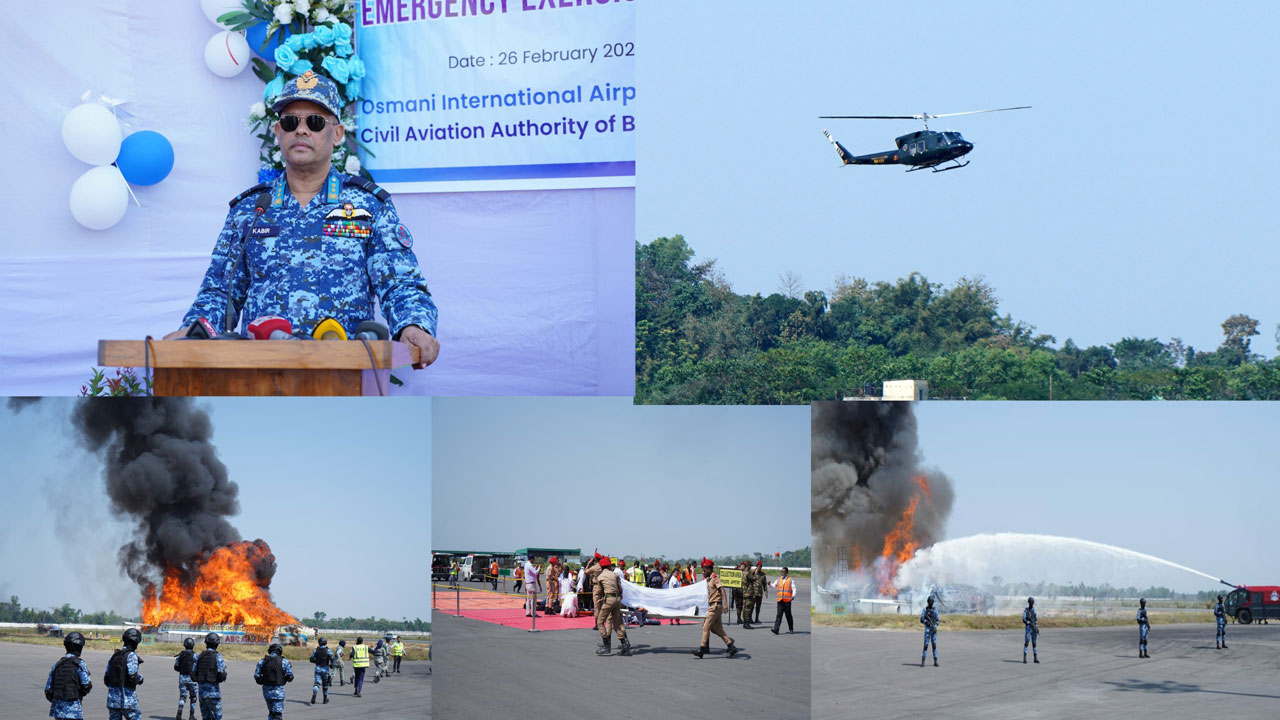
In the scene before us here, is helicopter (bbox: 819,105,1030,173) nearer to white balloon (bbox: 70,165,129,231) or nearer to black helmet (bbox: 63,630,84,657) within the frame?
white balloon (bbox: 70,165,129,231)

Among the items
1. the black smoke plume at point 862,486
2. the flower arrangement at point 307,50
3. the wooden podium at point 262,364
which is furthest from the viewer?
the flower arrangement at point 307,50

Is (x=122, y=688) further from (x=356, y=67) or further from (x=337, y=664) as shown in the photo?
(x=356, y=67)

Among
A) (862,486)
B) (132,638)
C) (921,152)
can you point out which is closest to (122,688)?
(132,638)

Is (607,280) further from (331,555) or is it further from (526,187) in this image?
(331,555)

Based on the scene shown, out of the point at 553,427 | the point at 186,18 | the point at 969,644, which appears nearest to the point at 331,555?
the point at 553,427

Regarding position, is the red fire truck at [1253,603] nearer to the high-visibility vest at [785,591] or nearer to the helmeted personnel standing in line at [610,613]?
the high-visibility vest at [785,591]

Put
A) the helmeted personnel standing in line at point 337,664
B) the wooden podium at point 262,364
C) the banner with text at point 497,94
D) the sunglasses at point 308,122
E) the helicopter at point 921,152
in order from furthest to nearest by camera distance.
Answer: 1. the helicopter at point 921,152
2. the banner with text at point 497,94
3. the sunglasses at point 308,122
4. the helmeted personnel standing in line at point 337,664
5. the wooden podium at point 262,364

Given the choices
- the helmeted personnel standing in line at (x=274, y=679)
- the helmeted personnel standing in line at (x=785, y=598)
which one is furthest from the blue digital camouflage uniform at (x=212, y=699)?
the helmeted personnel standing in line at (x=785, y=598)
